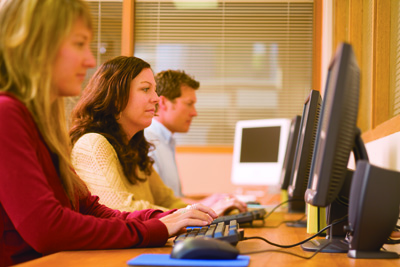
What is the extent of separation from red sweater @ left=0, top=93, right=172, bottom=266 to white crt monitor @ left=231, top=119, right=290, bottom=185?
83.4 inches

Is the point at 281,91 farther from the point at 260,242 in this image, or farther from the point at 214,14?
the point at 260,242

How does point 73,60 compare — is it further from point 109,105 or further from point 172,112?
point 172,112

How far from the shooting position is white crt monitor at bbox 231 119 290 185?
3156 millimetres

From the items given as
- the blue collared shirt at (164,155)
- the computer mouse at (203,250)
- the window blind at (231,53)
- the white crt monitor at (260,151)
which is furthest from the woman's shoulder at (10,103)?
the window blind at (231,53)

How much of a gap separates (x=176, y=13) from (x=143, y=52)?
0.47m

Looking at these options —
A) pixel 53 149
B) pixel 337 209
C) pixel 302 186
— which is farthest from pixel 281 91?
pixel 53 149

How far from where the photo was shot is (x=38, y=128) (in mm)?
1037

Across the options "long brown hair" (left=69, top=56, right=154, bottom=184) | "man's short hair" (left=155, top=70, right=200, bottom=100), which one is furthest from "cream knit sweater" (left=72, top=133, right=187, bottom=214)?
"man's short hair" (left=155, top=70, right=200, bottom=100)

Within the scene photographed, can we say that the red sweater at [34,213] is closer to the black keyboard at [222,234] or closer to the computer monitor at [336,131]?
the black keyboard at [222,234]

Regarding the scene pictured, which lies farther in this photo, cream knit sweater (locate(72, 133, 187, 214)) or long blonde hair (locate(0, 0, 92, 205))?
cream knit sweater (locate(72, 133, 187, 214))

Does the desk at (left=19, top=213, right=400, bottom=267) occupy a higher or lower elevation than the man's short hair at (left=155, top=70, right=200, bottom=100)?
lower

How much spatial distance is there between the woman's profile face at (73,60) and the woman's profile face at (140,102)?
2.87 feet

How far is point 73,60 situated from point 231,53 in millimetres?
3650

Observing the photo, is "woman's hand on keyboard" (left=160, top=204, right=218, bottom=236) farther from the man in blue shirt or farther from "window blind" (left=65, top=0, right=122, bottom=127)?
"window blind" (left=65, top=0, right=122, bottom=127)
